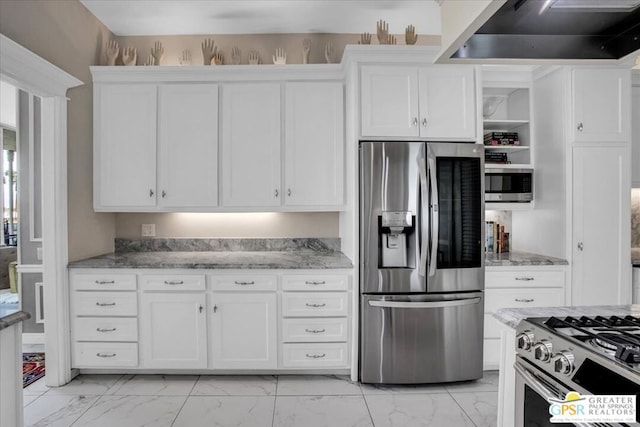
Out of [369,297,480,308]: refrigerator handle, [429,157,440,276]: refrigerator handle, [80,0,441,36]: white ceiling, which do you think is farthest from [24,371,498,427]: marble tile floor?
[80,0,441,36]: white ceiling

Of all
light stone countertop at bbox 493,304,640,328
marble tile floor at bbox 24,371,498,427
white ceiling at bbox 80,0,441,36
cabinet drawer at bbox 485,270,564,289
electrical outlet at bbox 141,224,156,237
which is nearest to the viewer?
light stone countertop at bbox 493,304,640,328

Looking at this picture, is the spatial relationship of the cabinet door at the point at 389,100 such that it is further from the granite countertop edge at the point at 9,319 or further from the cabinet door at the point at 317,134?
the granite countertop edge at the point at 9,319

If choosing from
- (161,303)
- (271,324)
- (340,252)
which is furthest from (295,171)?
(161,303)

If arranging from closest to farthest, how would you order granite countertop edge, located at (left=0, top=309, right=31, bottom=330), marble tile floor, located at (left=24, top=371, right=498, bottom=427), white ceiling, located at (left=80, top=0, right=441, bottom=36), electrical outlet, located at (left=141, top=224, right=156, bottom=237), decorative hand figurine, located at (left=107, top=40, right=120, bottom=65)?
granite countertop edge, located at (left=0, top=309, right=31, bottom=330), marble tile floor, located at (left=24, top=371, right=498, bottom=427), white ceiling, located at (left=80, top=0, right=441, bottom=36), decorative hand figurine, located at (left=107, top=40, right=120, bottom=65), electrical outlet, located at (left=141, top=224, right=156, bottom=237)

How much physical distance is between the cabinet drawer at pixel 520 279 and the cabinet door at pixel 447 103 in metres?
1.06

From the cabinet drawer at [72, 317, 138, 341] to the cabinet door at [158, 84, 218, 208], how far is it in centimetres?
97

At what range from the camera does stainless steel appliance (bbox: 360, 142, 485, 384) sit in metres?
2.63

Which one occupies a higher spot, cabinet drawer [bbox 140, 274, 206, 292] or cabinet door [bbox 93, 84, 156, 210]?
cabinet door [bbox 93, 84, 156, 210]

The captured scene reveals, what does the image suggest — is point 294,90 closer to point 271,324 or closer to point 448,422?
point 271,324

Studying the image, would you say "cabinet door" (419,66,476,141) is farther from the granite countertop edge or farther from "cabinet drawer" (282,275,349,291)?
the granite countertop edge

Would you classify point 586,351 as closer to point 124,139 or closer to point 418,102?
point 418,102

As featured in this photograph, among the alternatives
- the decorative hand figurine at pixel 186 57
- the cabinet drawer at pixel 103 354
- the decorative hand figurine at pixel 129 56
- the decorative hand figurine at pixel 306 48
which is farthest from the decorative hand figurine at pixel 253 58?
the cabinet drawer at pixel 103 354

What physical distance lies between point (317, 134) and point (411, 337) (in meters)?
1.72

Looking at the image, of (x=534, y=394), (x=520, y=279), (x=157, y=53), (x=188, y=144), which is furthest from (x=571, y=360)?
(x=157, y=53)
